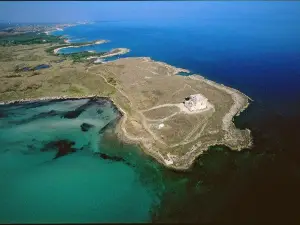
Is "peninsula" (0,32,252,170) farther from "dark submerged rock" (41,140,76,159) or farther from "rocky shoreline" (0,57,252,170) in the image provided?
"dark submerged rock" (41,140,76,159)

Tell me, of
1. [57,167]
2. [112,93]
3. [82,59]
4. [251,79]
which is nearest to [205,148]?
[57,167]

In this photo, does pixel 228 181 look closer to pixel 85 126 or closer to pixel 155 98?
pixel 85 126

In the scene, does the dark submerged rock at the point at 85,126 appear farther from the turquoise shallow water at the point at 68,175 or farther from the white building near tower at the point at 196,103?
the white building near tower at the point at 196,103

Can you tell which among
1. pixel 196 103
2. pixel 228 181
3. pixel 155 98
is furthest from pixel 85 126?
pixel 228 181

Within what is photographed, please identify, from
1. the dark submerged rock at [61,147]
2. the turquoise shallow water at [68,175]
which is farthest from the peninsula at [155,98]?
the dark submerged rock at [61,147]

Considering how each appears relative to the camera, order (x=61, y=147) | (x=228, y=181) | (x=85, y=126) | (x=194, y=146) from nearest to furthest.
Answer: (x=228, y=181) < (x=194, y=146) < (x=61, y=147) < (x=85, y=126)

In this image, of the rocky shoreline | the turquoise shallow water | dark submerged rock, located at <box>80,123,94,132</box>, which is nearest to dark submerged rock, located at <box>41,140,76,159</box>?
the turquoise shallow water
